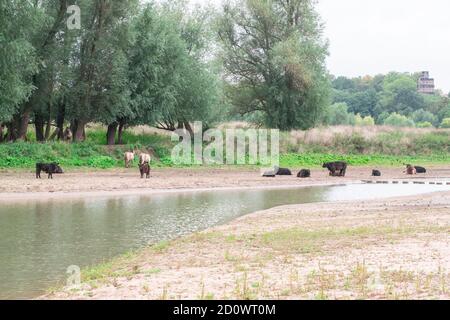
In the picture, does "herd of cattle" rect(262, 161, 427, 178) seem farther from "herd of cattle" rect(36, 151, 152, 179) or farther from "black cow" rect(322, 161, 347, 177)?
"herd of cattle" rect(36, 151, 152, 179)

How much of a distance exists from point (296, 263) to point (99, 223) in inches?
399

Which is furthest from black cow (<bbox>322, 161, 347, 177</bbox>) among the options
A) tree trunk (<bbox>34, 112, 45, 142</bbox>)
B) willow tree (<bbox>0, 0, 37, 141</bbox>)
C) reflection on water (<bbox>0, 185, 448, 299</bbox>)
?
willow tree (<bbox>0, 0, 37, 141</bbox>)

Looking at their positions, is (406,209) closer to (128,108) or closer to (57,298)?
(57,298)

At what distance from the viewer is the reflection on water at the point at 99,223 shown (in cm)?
1366

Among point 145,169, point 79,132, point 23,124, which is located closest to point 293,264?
point 145,169

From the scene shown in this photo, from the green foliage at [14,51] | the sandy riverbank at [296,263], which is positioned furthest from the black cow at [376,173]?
the sandy riverbank at [296,263]

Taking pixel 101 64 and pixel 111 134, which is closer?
pixel 101 64

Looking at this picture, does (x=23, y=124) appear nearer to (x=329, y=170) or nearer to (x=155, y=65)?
(x=155, y=65)

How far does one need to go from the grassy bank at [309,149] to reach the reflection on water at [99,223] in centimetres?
1027

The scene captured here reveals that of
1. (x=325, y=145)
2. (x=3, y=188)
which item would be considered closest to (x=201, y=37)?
(x=325, y=145)

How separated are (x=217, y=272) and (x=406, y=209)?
1191 centimetres

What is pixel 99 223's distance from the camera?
67.9ft

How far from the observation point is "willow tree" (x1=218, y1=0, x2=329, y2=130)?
5497cm

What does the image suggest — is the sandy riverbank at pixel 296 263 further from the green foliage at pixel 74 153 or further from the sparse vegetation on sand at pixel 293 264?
the green foliage at pixel 74 153
